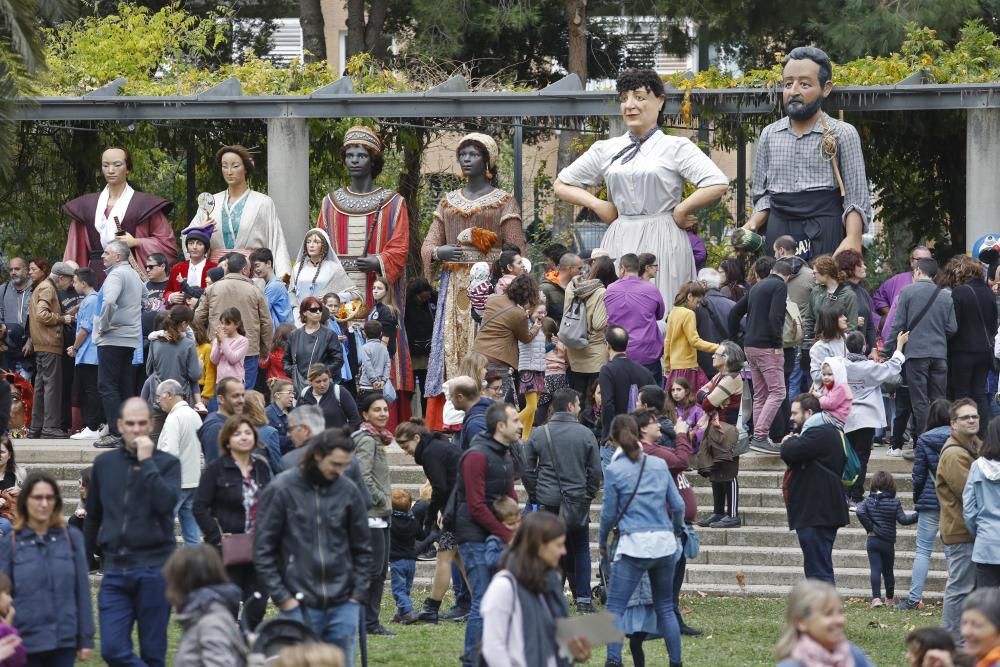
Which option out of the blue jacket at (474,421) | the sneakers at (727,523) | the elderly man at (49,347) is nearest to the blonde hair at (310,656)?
the blue jacket at (474,421)

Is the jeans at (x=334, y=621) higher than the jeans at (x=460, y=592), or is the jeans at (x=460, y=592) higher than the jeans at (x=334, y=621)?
the jeans at (x=334, y=621)

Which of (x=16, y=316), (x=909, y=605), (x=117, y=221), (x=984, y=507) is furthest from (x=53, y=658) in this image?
(x=117, y=221)

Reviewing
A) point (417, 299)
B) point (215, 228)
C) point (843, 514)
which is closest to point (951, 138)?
point (417, 299)

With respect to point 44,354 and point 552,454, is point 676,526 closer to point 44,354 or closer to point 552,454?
point 552,454

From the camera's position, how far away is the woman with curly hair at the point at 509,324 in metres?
15.1

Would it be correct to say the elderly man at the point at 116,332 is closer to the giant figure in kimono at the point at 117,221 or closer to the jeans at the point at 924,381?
the giant figure in kimono at the point at 117,221

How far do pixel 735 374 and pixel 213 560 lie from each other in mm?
6589

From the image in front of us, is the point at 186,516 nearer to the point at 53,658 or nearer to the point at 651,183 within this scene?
the point at 53,658

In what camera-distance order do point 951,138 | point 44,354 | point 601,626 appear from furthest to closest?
point 951,138 → point 44,354 → point 601,626

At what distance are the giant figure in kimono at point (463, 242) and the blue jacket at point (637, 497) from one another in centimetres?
616

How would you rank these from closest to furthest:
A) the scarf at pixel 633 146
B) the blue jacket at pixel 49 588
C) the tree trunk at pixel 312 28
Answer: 1. the blue jacket at pixel 49 588
2. the scarf at pixel 633 146
3. the tree trunk at pixel 312 28

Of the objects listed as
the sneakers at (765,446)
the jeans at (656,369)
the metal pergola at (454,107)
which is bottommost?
the sneakers at (765,446)

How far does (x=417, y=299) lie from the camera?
1767cm

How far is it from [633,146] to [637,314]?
2056mm
